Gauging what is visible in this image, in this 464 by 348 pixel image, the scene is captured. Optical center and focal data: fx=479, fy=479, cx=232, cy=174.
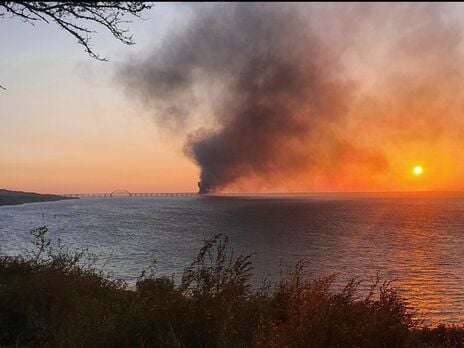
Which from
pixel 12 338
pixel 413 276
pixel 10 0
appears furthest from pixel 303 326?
pixel 413 276

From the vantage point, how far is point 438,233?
75.1 meters

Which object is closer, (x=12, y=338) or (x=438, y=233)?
(x=12, y=338)

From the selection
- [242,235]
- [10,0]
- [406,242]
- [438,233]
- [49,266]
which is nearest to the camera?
[10,0]

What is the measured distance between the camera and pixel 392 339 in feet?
24.6

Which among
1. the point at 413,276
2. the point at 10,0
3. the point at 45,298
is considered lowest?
Result: the point at 413,276

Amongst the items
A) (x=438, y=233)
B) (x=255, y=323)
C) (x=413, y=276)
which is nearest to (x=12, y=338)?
(x=255, y=323)

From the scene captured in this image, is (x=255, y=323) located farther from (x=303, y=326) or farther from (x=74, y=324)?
(x=74, y=324)

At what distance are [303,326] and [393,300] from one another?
3.24 meters

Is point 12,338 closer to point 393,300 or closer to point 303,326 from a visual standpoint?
point 303,326

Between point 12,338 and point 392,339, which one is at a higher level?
point 392,339

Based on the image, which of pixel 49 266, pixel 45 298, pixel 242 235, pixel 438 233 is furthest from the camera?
pixel 438 233

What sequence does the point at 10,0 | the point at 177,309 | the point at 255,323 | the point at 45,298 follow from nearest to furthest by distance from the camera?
the point at 177,309, the point at 255,323, the point at 10,0, the point at 45,298

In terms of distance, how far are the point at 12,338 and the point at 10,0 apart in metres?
6.41

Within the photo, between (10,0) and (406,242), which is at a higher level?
(10,0)
